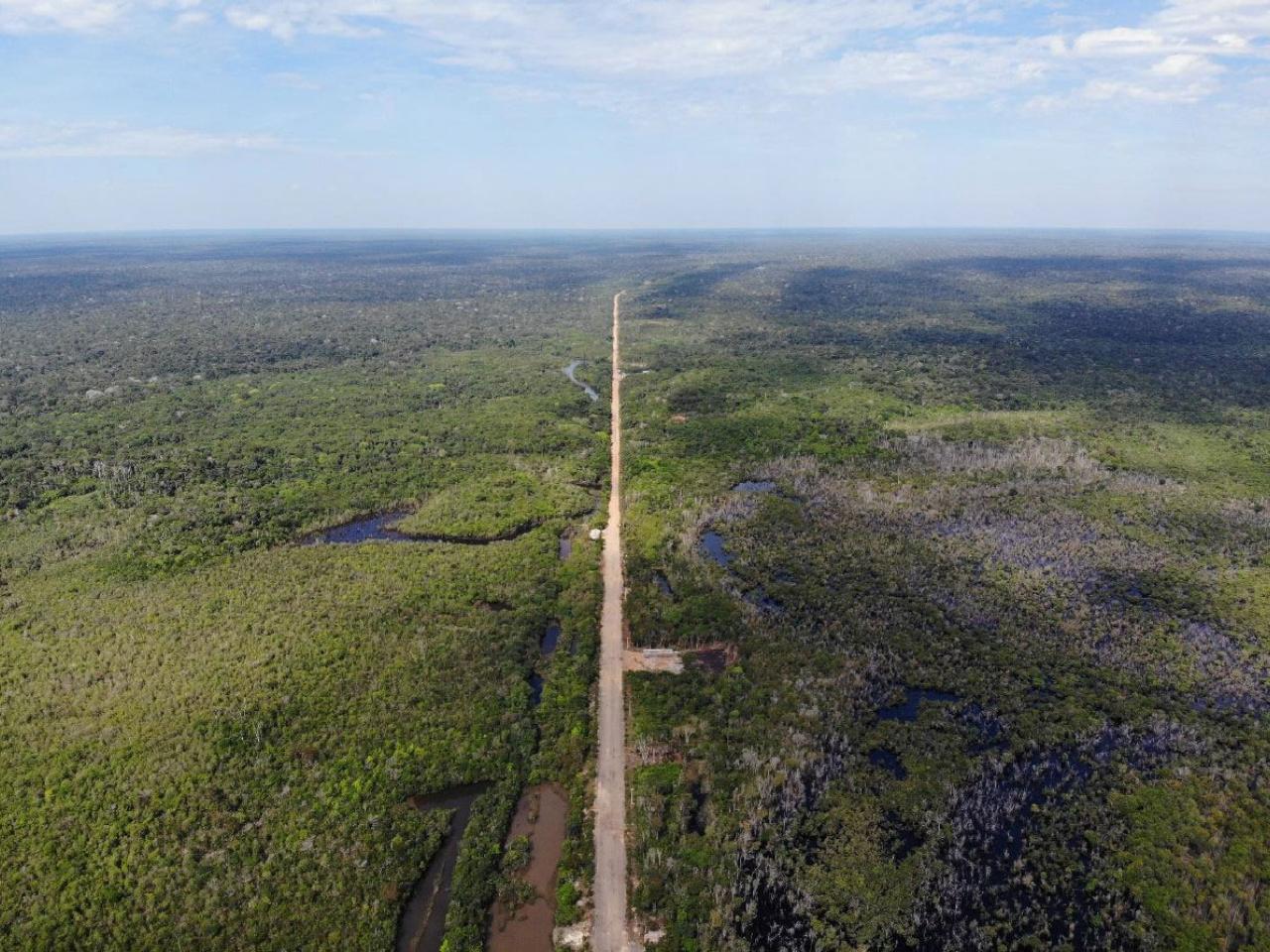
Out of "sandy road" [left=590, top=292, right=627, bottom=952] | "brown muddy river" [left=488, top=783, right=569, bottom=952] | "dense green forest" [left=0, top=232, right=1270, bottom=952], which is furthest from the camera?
"dense green forest" [left=0, top=232, right=1270, bottom=952]

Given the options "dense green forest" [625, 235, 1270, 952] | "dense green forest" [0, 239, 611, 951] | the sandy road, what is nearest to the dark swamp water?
"dense green forest" [0, 239, 611, 951]

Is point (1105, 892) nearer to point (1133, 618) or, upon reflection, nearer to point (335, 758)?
point (1133, 618)

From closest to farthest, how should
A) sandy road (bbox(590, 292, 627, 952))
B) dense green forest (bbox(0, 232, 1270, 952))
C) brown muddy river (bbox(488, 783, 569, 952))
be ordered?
brown muddy river (bbox(488, 783, 569, 952)) → sandy road (bbox(590, 292, 627, 952)) → dense green forest (bbox(0, 232, 1270, 952))

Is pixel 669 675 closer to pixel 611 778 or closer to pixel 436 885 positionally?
pixel 611 778

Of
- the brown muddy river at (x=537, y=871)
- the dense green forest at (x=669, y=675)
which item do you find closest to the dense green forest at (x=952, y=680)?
the dense green forest at (x=669, y=675)

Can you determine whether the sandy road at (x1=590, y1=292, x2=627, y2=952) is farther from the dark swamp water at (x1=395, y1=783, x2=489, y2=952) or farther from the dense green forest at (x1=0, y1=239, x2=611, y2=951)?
the dark swamp water at (x1=395, y1=783, x2=489, y2=952)
